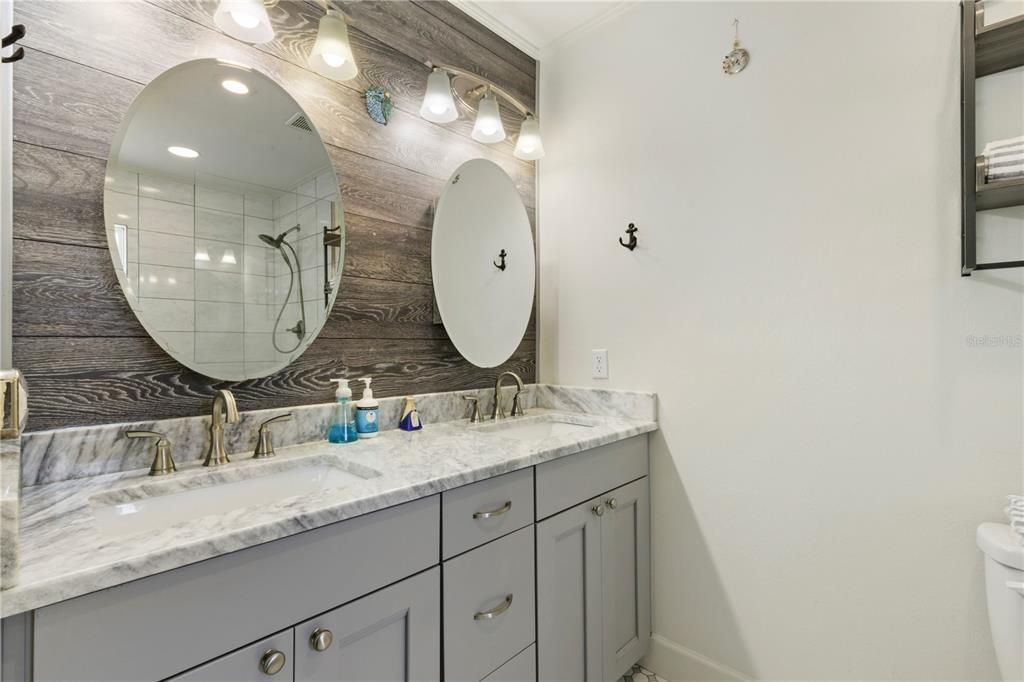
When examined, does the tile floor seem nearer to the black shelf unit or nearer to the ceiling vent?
the black shelf unit

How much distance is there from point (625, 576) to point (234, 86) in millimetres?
1847

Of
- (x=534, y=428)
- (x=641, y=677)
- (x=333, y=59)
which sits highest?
(x=333, y=59)

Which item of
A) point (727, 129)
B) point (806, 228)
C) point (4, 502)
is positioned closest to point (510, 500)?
point (4, 502)

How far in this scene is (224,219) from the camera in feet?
3.96

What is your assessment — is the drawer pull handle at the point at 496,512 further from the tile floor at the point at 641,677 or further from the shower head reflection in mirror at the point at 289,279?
the tile floor at the point at 641,677

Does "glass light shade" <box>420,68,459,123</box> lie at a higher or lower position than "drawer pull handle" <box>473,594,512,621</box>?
higher

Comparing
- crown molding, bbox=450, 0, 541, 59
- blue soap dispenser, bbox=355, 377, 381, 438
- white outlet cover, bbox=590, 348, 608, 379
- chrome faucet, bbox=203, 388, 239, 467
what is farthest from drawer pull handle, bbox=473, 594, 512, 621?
crown molding, bbox=450, 0, 541, 59

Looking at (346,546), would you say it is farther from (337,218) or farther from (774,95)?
(774,95)

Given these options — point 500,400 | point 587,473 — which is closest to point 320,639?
point 587,473

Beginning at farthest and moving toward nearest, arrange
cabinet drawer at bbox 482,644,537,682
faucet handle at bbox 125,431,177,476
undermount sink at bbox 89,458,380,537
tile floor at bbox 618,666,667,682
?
1. tile floor at bbox 618,666,667,682
2. cabinet drawer at bbox 482,644,537,682
3. faucet handle at bbox 125,431,177,476
4. undermount sink at bbox 89,458,380,537

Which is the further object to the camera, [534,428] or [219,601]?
[534,428]

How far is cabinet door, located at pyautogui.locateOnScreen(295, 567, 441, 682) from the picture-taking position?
84 cm

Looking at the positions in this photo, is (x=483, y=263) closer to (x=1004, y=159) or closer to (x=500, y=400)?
(x=500, y=400)

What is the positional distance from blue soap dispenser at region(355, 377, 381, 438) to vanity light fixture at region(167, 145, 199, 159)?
29.1 inches
